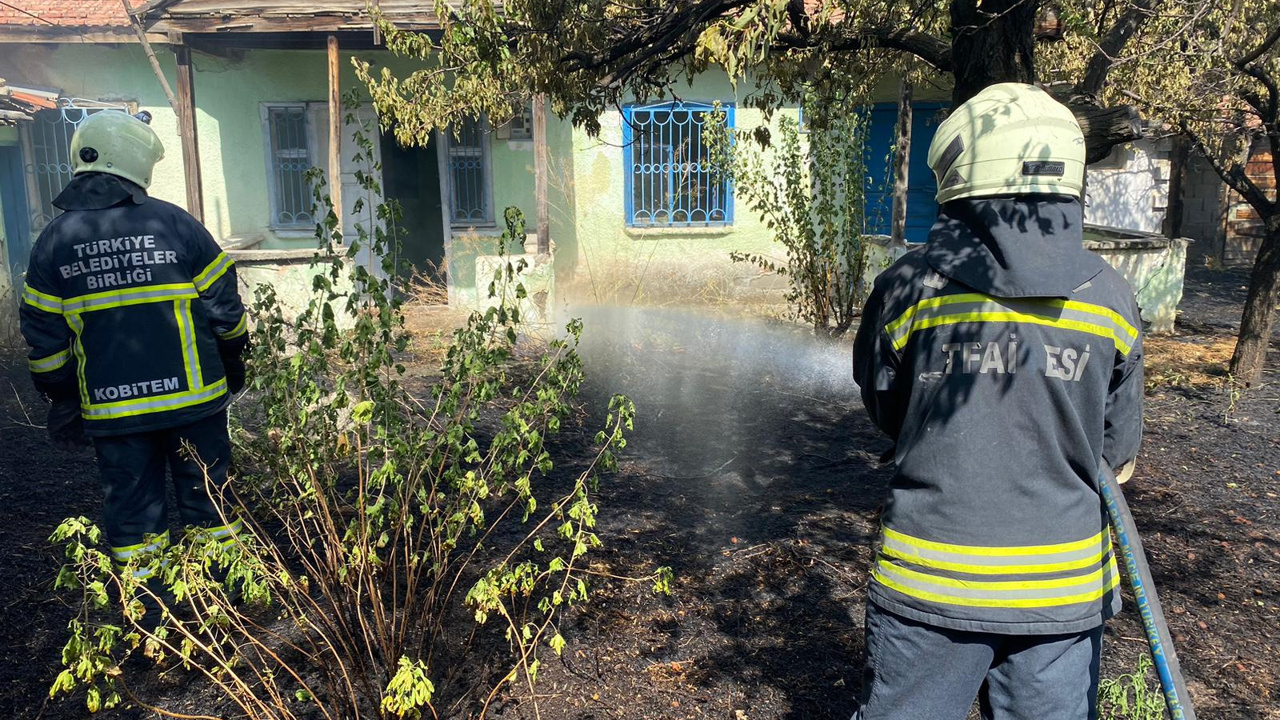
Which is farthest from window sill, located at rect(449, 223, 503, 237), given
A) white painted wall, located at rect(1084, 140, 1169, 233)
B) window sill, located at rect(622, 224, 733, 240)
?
white painted wall, located at rect(1084, 140, 1169, 233)

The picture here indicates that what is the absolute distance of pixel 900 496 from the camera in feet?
6.41

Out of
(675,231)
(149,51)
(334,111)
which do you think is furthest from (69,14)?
(675,231)

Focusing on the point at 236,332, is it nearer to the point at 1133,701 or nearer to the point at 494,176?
the point at 1133,701

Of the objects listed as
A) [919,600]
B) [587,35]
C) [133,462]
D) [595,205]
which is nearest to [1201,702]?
[919,600]

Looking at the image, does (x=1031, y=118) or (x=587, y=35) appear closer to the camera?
(x=1031, y=118)

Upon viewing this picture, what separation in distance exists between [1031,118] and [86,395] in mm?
3060

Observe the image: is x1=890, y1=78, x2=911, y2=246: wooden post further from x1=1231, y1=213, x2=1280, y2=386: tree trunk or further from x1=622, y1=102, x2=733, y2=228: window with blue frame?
x1=1231, y1=213, x2=1280, y2=386: tree trunk

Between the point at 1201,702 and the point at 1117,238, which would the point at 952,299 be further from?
the point at 1117,238

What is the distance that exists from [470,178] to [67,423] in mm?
7528

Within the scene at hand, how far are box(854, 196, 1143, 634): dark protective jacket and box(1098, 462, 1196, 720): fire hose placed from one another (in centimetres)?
10

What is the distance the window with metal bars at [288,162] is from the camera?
10.3 metres

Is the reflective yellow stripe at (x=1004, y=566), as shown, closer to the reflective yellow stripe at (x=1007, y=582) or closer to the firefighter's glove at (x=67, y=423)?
the reflective yellow stripe at (x=1007, y=582)

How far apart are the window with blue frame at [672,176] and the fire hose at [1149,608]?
869cm

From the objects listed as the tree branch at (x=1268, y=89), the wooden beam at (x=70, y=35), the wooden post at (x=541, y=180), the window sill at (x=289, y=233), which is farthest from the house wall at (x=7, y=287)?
the tree branch at (x=1268, y=89)
